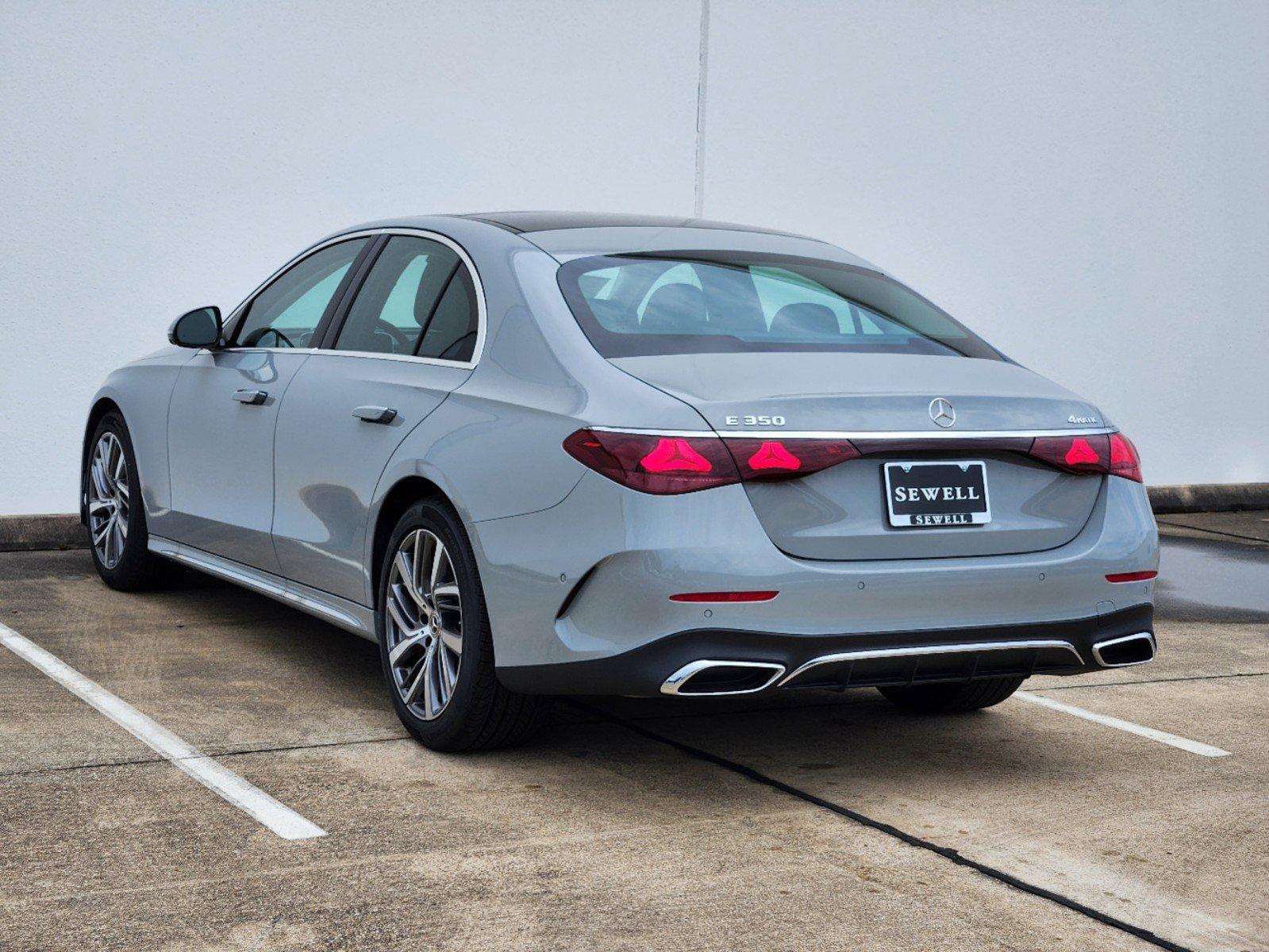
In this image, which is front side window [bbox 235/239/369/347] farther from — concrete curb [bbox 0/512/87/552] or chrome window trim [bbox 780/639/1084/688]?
concrete curb [bbox 0/512/87/552]

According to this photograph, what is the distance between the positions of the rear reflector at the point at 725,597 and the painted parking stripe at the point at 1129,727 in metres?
1.83

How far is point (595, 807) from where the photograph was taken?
4.20 meters

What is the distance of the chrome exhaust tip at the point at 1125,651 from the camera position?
433cm

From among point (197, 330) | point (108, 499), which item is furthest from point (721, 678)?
point (108, 499)

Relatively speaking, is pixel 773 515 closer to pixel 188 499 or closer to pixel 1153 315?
pixel 188 499

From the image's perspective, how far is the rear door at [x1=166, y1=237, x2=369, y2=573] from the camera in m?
5.66

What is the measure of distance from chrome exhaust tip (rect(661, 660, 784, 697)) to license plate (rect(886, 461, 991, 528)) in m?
0.50

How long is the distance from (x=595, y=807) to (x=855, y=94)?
25.2 ft

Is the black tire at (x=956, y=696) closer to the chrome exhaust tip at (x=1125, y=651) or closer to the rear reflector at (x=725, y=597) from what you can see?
the chrome exhaust tip at (x=1125, y=651)

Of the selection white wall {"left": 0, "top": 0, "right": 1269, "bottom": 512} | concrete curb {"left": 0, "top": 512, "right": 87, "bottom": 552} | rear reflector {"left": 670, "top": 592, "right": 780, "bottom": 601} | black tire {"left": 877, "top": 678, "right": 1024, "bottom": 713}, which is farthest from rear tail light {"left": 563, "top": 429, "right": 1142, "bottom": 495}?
white wall {"left": 0, "top": 0, "right": 1269, "bottom": 512}

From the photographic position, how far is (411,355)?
197 inches

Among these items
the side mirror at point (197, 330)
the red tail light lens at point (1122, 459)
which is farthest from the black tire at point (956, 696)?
the side mirror at point (197, 330)

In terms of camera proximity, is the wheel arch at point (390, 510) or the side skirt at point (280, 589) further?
the side skirt at point (280, 589)

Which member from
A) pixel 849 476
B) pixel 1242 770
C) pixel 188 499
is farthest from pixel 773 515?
pixel 188 499
